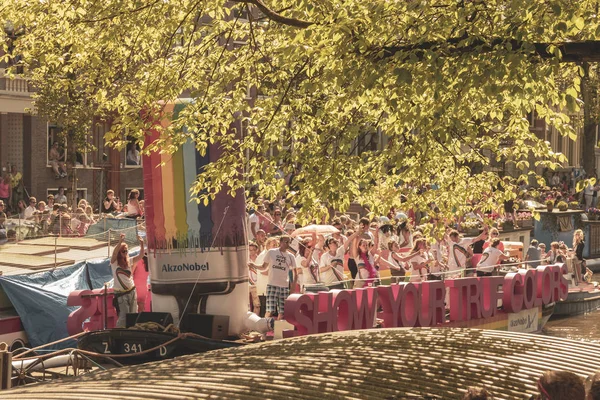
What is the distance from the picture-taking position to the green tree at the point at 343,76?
416 inches

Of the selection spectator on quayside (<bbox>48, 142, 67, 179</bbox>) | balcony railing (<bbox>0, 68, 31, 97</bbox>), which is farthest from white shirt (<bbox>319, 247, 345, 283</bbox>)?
spectator on quayside (<bbox>48, 142, 67, 179</bbox>)

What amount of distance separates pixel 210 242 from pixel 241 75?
119 inches

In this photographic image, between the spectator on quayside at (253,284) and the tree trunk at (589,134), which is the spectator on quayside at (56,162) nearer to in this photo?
the spectator on quayside at (253,284)

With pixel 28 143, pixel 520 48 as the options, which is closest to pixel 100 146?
pixel 28 143

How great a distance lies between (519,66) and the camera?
10133 millimetres

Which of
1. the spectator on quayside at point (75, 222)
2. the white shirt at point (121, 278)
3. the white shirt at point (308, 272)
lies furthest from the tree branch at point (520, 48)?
the spectator on quayside at point (75, 222)

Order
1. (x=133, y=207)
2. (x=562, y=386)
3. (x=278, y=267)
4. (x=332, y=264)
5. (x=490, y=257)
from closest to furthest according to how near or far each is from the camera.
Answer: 1. (x=562, y=386)
2. (x=278, y=267)
3. (x=332, y=264)
4. (x=490, y=257)
5. (x=133, y=207)

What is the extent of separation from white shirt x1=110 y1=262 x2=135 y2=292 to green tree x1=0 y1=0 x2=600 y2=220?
295 cm

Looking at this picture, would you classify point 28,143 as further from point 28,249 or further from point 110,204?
point 28,249

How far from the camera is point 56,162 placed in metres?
40.5

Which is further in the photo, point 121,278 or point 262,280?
Result: point 262,280

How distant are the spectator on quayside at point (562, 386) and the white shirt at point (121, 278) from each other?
37.3ft

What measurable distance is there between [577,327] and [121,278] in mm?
14372

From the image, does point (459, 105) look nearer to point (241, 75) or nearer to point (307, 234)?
point (241, 75)
